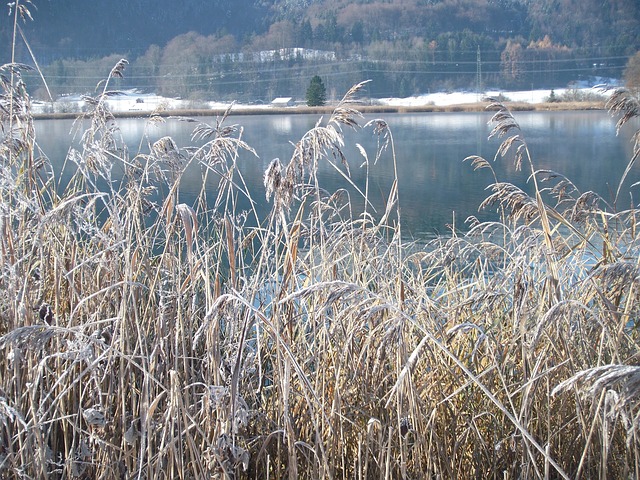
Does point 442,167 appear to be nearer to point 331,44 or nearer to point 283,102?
point 283,102

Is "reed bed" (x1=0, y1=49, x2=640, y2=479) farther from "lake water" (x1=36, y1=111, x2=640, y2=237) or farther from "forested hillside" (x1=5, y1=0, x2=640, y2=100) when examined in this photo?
"forested hillside" (x1=5, y1=0, x2=640, y2=100)

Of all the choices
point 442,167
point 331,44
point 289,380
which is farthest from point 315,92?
point 331,44

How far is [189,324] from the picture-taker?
1.64 meters

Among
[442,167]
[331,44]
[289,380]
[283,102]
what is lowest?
[442,167]

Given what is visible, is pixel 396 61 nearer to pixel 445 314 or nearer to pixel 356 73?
pixel 356 73

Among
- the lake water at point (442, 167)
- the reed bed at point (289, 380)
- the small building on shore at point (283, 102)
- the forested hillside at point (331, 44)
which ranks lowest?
the lake water at point (442, 167)

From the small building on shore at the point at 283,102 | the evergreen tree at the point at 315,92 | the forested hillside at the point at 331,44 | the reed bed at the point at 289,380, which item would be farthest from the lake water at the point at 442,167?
the forested hillside at the point at 331,44

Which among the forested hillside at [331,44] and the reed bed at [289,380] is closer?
the reed bed at [289,380]

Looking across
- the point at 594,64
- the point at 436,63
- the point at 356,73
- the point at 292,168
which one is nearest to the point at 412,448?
the point at 292,168

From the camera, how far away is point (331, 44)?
54406 millimetres

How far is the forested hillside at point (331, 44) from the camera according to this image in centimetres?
3959

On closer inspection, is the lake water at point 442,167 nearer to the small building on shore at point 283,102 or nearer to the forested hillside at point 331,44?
the small building on shore at point 283,102

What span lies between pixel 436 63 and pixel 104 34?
31068 mm

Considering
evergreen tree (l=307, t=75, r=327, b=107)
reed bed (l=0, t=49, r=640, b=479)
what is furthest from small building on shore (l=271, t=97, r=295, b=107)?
reed bed (l=0, t=49, r=640, b=479)
